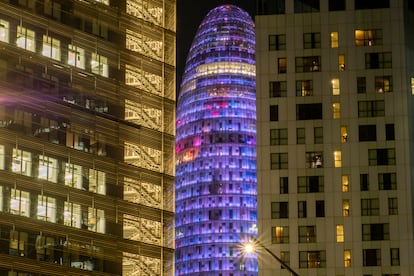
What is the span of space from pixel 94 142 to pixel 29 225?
619 inches

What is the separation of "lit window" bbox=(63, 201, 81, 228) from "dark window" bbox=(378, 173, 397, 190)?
4983 cm

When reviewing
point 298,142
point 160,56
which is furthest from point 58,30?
point 298,142

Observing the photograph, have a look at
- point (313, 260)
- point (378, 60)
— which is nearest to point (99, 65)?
point (313, 260)

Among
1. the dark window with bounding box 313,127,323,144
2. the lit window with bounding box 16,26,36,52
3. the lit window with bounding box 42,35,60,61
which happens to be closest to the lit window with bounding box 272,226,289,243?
the dark window with bounding box 313,127,323,144

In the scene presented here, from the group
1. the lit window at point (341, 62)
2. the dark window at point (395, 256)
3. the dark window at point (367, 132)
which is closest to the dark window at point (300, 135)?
the dark window at point (367, 132)

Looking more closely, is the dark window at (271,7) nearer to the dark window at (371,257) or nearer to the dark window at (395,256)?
the dark window at (371,257)

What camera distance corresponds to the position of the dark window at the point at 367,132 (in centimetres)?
14938

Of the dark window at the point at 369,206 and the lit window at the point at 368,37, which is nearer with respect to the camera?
the dark window at the point at 369,206

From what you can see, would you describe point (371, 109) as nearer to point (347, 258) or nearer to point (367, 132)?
point (367, 132)

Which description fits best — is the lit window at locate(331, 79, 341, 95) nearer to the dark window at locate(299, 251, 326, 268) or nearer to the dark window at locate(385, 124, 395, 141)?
the dark window at locate(385, 124, 395, 141)

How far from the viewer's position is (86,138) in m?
117

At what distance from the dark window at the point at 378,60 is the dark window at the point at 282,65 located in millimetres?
11257

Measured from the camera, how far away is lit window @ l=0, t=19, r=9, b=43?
109438 mm

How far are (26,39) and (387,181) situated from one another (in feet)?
188
